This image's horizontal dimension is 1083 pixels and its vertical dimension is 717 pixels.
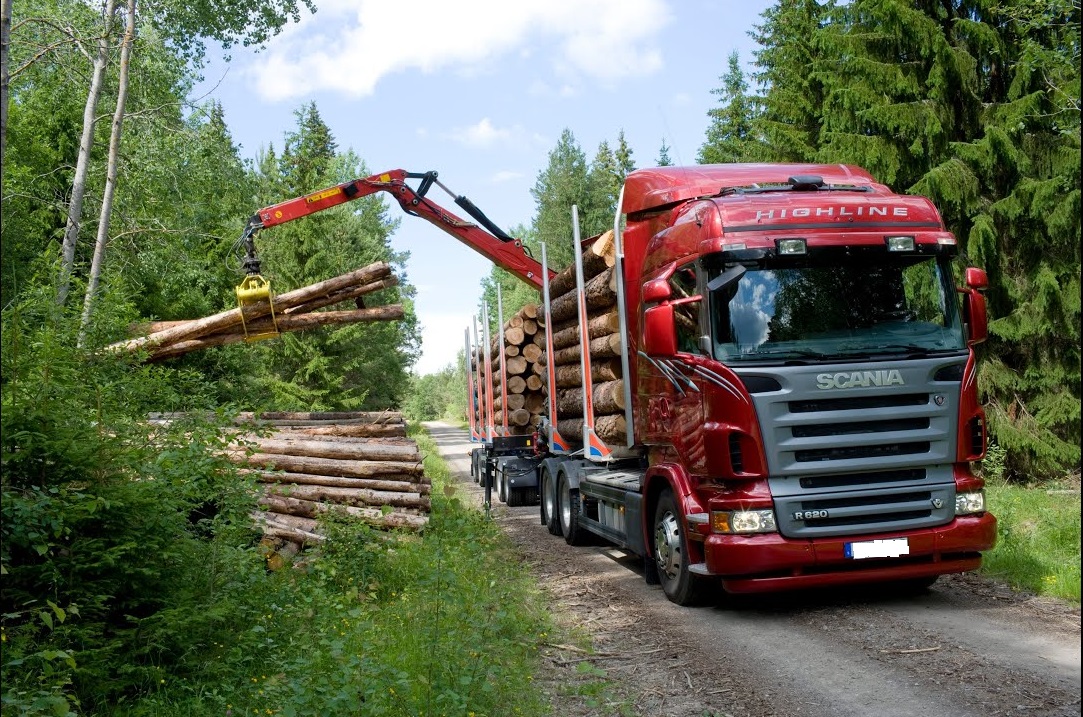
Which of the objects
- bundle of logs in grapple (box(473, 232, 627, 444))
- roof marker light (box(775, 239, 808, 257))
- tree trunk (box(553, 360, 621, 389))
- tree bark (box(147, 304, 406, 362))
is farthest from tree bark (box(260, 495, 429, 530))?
roof marker light (box(775, 239, 808, 257))

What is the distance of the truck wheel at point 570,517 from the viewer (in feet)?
36.3

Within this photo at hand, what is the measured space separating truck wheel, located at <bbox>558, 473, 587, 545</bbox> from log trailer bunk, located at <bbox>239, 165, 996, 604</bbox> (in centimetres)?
324

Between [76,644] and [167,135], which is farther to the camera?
[167,135]

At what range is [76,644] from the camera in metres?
4.83

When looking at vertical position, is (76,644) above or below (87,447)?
below

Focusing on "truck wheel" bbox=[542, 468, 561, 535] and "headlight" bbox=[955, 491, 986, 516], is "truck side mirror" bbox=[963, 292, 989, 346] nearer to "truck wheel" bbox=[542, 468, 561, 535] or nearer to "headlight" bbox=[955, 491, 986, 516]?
"headlight" bbox=[955, 491, 986, 516]

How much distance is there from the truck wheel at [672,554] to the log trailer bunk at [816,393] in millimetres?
22

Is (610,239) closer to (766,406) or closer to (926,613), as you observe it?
(766,406)

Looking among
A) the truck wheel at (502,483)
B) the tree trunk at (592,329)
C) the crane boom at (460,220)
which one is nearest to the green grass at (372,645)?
the tree trunk at (592,329)

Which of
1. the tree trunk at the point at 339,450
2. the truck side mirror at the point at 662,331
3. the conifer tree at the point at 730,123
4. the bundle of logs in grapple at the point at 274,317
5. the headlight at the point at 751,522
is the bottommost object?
the headlight at the point at 751,522

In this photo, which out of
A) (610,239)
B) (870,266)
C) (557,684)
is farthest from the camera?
(610,239)

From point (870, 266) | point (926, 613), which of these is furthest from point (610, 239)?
point (926, 613)

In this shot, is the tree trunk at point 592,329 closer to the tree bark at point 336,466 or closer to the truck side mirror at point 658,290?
the truck side mirror at point 658,290

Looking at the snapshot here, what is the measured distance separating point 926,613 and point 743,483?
5.48 ft
